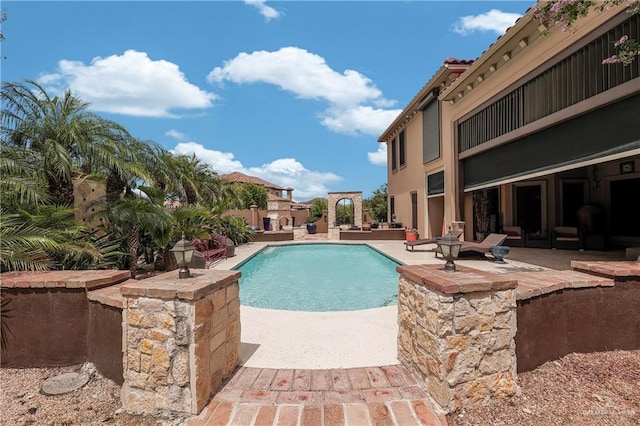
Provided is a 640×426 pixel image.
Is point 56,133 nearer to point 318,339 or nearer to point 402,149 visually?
point 318,339

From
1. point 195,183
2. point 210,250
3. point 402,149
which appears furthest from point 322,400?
point 402,149

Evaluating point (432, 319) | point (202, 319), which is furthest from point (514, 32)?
point (202, 319)

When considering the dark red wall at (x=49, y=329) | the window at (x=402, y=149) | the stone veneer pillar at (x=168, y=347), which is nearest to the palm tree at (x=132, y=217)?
the dark red wall at (x=49, y=329)

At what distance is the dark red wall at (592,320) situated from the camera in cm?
338

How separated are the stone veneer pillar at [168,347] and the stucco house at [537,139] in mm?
7431

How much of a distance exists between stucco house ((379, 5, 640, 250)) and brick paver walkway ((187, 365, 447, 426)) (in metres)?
6.05

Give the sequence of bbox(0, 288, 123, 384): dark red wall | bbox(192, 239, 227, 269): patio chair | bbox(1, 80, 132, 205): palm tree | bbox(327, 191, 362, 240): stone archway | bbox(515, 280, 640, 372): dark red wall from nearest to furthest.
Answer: bbox(515, 280, 640, 372): dark red wall → bbox(0, 288, 123, 384): dark red wall → bbox(1, 80, 132, 205): palm tree → bbox(192, 239, 227, 269): patio chair → bbox(327, 191, 362, 240): stone archway

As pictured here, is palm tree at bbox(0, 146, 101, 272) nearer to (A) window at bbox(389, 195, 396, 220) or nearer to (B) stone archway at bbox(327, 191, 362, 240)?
(A) window at bbox(389, 195, 396, 220)

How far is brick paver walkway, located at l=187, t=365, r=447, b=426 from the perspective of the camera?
8.49 ft

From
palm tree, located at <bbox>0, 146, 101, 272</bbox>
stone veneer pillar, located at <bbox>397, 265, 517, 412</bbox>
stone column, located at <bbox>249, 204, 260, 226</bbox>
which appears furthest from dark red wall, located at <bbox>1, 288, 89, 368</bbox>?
stone column, located at <bbox>249, 204, 260, 226</bbox>

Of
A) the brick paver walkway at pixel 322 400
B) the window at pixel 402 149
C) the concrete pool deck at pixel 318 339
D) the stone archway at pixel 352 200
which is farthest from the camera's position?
the stone archway at pixel 352 200

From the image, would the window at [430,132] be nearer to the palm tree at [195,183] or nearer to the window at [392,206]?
the window at [392,206]

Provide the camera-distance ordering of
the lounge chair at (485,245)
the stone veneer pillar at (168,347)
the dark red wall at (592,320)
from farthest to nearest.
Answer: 1. the lounge chair at (485,245)
2. the dark red wall at (592,320)
3. the stone veneer pillar at (168,347)

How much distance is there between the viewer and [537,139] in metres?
8.17
